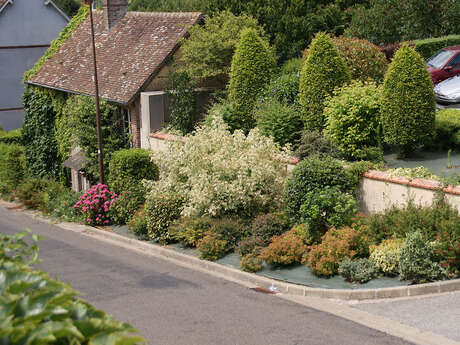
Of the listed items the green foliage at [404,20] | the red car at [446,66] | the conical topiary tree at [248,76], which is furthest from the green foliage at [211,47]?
the green foliage at [404,20]

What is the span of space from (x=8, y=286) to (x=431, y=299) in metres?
9.55

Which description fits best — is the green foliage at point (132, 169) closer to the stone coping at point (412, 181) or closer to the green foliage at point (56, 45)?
the stone coping at point (412, 181)

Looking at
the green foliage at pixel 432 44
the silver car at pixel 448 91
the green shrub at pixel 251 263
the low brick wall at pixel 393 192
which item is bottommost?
the green shrub at pixel 251 263

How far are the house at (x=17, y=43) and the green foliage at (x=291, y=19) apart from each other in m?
15.1

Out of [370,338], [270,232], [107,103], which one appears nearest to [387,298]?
[370,338]

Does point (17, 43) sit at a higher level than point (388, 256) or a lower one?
higher

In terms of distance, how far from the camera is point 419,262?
13.3 metres

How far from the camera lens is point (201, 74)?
24250 mm

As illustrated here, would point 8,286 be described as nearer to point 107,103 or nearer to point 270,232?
point 270,232

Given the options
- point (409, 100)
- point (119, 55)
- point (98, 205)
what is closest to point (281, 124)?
point (409, 100)

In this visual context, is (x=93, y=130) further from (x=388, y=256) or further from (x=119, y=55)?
(x=388, y=256)

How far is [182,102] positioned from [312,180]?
9042mm

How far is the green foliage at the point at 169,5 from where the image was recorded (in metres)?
43.1

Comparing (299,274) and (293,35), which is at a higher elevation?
(293,35)
